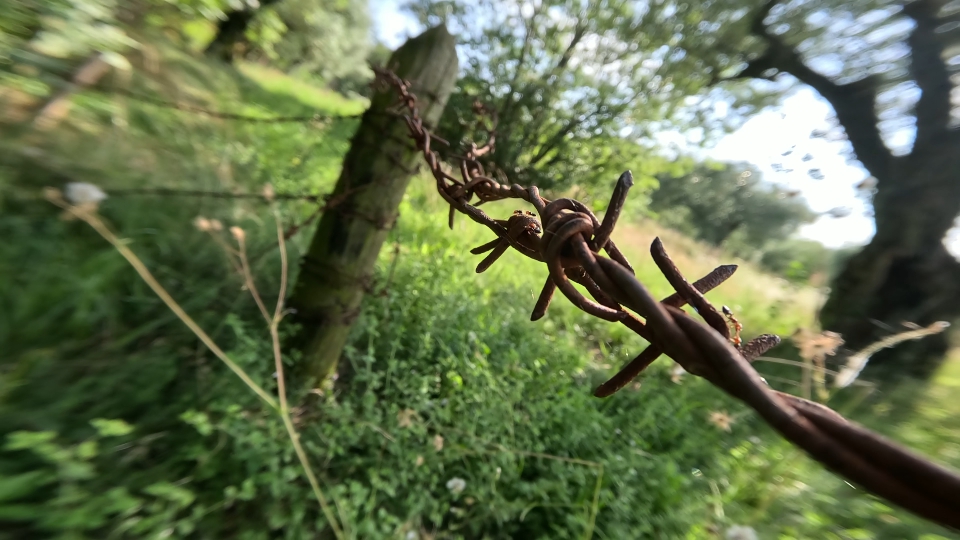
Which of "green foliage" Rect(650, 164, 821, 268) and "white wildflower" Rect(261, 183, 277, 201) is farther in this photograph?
"green foliage" Rect(650, 164, 821, 268)

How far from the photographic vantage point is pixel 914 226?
16.0 feet

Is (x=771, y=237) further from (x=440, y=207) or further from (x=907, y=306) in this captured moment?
(x=440, y=207)

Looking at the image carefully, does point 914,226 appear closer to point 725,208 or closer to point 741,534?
point 725,208

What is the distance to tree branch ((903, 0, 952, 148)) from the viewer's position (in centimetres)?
469

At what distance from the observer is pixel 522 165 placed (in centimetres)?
616

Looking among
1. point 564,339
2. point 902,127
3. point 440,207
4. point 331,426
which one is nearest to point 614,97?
point 902,127

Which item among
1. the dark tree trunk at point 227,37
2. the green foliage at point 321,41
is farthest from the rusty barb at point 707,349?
the green foliage at point 321,41

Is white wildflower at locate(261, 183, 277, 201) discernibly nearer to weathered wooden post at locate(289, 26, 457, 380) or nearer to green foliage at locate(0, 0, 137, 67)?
weathered wooden post at locate(289, 26, 457, 380)

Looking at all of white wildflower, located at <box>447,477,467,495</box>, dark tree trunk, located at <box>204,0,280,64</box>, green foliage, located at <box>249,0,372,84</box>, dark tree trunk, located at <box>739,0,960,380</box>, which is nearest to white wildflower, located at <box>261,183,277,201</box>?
white wildflower, located at <box>447,477,467,495</box>

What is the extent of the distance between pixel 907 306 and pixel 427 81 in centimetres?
551

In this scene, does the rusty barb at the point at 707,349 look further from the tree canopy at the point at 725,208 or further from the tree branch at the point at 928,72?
the tree branch at the point at 928,72

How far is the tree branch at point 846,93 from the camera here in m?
5.21

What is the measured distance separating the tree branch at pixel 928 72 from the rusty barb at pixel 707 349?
606cm

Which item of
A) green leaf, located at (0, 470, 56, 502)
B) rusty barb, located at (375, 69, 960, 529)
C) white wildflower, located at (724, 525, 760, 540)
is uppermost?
rusty barb, located at (375, 69, 960, 529)
